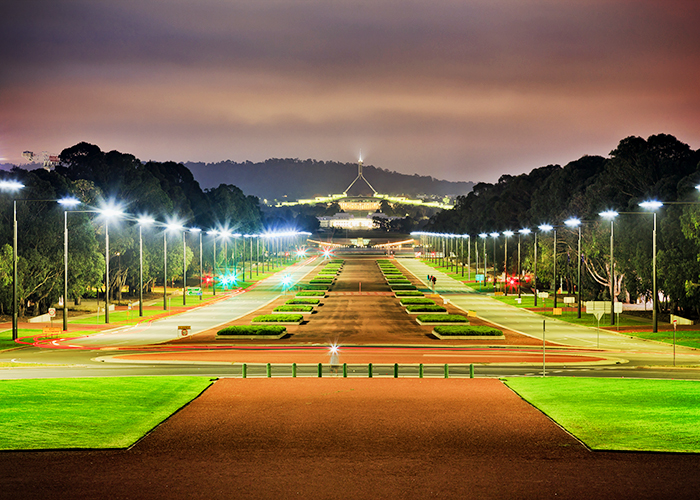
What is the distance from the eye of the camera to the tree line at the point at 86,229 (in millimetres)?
63094

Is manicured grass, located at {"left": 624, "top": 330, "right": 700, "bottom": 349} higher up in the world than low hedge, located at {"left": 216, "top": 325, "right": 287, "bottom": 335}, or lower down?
lower down

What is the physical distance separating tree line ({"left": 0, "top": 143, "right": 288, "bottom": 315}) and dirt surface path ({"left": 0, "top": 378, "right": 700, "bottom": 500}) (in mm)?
30665

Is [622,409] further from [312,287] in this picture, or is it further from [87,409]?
[312,287]

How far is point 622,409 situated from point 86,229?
2291 inches

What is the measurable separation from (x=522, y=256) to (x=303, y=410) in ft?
345

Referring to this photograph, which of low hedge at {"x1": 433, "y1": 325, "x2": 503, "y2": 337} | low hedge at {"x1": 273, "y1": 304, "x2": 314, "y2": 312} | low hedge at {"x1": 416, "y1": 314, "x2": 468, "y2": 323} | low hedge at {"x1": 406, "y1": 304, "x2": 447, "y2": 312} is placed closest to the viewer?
low hedge at {"x1": 433, "y1": 325, "x2": 503, "y2": 337}

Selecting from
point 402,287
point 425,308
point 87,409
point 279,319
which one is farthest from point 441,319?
point 87,409

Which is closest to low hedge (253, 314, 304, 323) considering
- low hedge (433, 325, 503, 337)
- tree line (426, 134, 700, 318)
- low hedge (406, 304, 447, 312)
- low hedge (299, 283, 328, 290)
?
low hedge (406, 304, 447, 312)

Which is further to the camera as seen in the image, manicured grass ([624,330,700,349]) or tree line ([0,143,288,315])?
tree line ([0,143,288,315])

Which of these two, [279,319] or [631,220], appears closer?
[279,319]

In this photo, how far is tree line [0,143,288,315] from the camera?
63.1 m

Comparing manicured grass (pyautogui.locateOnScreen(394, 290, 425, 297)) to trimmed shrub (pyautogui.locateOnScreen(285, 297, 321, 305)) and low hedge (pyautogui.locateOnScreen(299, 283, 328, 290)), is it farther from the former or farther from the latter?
trimmed shrub (pyautogui.locateOnScreen(285, 297, 321, 305))

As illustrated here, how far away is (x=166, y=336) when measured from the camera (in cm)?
5372

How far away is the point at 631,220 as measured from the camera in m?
70.6
